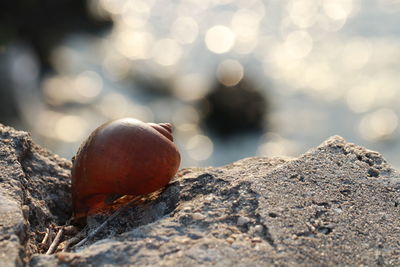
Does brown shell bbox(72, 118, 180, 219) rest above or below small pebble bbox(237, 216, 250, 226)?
above

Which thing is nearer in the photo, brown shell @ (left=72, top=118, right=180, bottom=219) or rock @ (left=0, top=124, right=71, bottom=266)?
rock @ (left=0, top=124, right=71, bottom=266)

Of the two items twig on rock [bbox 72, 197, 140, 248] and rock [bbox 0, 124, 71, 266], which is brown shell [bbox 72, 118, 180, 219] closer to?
twig on rock [bbox 72, 197, 140, 248]

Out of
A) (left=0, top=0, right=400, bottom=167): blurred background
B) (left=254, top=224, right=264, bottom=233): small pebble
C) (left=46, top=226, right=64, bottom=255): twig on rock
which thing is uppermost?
(left=0, top=0, right=400, bottom=167): blurred background

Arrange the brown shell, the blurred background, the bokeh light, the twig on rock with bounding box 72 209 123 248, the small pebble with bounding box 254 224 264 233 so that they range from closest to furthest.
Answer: the small pebble with bounding box 254 224 264 233 < the twig on rock with bounding box 72 209 123 248 < the brown shell < the blurred background < the bokeh light

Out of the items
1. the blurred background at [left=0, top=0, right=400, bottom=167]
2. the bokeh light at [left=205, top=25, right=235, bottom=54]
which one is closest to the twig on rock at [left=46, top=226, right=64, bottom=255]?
the blurred background at [left=0, top=0, right=400, bottom=167]

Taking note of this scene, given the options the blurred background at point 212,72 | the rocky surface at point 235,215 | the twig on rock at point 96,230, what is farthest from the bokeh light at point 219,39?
the twig on rock at point 96,230

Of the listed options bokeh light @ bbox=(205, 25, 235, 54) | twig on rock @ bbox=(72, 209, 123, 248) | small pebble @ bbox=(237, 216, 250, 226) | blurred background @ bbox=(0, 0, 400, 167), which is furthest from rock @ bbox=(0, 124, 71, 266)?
bokeh light @ bbox=(205, 25, 235, 54)

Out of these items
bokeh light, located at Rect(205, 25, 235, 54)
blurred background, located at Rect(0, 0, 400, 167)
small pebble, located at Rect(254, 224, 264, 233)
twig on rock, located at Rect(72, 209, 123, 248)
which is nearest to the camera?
small pebble, located at Rect(254, 224, 264, 233)
